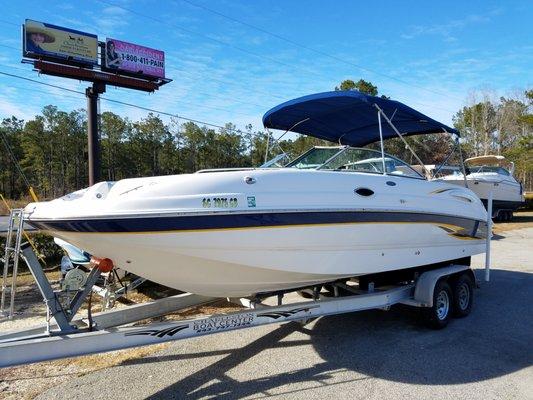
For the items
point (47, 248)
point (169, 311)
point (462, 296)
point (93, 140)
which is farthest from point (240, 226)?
point (93, 140)

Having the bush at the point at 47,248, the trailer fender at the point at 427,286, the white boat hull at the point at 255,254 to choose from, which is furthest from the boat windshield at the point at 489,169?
the bush at the point at 47,248

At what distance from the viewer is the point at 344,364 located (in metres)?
4.58

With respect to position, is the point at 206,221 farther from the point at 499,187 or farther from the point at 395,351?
the point at 499,187

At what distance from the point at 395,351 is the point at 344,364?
0.67 metres

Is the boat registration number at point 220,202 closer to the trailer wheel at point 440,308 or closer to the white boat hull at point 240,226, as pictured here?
the white boat hull at point 240,226

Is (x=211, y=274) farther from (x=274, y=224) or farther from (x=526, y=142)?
(x=526, y=142)

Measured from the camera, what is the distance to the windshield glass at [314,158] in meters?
5.73

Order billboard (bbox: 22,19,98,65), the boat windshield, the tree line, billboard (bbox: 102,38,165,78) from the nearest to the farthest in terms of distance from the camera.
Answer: the boat windshield
billboard (bbox: 22,19,98,65)
billboard (bbox: 102,38,165,78)
the tree line

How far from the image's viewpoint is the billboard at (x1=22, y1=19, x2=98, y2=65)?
24.9m

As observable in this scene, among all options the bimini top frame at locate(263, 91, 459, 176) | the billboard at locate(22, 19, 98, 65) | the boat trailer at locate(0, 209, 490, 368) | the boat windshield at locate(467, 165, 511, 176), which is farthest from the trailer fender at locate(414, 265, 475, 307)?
the billboard at locate(22, 19, 98, 65)

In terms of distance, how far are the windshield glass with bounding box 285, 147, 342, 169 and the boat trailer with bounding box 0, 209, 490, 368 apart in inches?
58.6

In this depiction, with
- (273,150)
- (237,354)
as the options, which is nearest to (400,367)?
(237,354)

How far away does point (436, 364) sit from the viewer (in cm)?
452

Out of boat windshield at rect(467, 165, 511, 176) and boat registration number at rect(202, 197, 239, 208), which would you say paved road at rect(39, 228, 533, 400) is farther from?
boat windshield at rect(467, 165, 511, 176)
